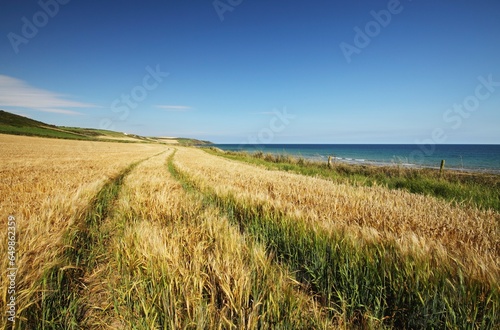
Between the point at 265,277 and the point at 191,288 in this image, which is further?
the point at 265,277

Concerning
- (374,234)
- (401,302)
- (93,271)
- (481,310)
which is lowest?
(93,271)

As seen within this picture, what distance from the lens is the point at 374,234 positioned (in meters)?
2.58

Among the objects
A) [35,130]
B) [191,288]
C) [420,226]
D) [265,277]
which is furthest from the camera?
[35,130]

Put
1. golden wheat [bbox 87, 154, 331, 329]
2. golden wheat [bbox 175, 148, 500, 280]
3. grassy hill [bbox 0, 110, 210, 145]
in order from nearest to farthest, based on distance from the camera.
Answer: golden wheat [bbox 87, 154, 331, 329]
golden wheat [bbox 175, 148, 500, 280]
grassy hill [bbox 0, 110, 210, 145]

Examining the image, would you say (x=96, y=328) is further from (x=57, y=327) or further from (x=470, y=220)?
(x=470, y=220)

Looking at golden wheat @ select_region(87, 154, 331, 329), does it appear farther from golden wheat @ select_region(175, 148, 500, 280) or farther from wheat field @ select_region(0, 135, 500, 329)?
golden wheat @ select_region(175, 148, 500, 280)

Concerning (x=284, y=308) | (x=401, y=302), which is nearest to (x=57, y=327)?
(x=284, y=308)

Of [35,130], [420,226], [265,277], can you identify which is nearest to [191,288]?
[265,277]

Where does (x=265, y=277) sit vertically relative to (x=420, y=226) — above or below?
below

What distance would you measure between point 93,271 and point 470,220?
5.19m

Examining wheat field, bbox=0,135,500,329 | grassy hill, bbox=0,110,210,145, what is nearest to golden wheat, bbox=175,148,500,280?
wheat field, bbox=0,135,500,329

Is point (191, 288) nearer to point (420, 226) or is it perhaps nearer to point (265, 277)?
point (265, 277)

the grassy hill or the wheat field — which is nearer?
the wheat field

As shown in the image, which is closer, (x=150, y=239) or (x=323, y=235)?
(x=150, y=239)
